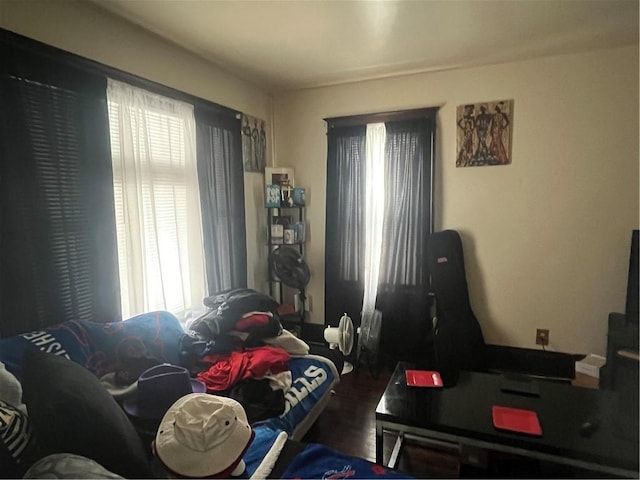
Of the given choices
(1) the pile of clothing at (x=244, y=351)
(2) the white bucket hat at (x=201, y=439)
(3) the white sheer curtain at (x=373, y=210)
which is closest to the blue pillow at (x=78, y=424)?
(2) the white bucket hat at (x=201, y=439)

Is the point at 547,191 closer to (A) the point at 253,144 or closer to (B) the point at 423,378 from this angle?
(B) the point at 423,378

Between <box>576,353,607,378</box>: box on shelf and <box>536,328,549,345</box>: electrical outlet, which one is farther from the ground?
<box>536,328,549,345</box>: electrical outlet

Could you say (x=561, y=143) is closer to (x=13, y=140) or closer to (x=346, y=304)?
(x=346, y=304)

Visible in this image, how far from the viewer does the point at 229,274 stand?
9.95ft

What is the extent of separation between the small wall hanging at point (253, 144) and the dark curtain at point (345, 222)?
0.63 metres

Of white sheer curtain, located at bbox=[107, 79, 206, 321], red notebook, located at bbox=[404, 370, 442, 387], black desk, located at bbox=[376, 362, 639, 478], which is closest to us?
black desk, located at bbox=[376, 362, 639, 478]

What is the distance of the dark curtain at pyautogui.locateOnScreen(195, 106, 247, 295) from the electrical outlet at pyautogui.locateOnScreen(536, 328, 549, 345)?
2.41m

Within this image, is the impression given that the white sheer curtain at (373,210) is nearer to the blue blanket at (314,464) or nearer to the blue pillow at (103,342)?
the blue pillow at (103,342)

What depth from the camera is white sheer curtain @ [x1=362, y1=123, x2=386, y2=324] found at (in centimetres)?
315

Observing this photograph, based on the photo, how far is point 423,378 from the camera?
191 cm

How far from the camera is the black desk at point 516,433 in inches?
54.4

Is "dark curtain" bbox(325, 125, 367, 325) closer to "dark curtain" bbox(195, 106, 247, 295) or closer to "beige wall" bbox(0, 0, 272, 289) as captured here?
"beige wall" bbox(0, 0, 272, 289)

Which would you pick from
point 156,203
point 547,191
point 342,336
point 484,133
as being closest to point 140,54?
point 156,203

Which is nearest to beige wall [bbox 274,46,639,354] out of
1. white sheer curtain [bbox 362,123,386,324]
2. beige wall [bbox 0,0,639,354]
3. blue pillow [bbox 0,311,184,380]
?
beige wall [bbox 0,0,639,354]
